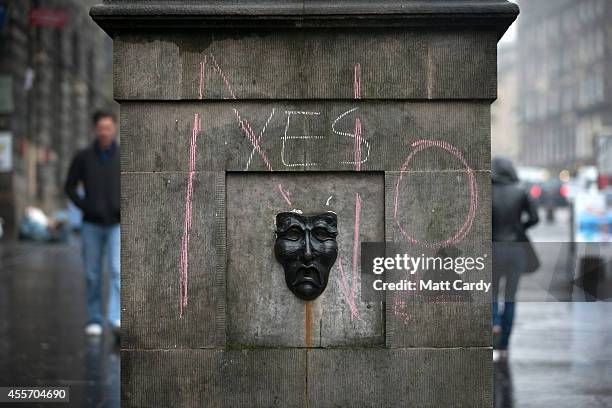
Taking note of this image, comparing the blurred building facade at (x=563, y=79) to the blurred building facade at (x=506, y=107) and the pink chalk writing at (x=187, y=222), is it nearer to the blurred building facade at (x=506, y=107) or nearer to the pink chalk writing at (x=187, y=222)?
the blurred building facade at (x=506, y=107)

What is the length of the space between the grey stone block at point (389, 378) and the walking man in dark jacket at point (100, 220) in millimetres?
4104

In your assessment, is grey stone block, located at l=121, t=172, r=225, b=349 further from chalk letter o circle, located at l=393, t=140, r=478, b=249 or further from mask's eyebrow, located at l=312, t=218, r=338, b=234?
chalk letter o circle, located at l=393, t=140, r=478, b=249

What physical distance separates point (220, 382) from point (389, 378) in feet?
2.97

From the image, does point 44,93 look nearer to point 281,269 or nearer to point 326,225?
point 281,269

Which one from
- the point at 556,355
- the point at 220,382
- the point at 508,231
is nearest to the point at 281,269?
the point at 220,382

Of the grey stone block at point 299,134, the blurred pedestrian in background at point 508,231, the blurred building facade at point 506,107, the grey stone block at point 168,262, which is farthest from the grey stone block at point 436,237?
the blurred building facade at point 506,107

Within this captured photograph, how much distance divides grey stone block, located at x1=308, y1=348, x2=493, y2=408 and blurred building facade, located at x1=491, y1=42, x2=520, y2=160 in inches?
5414

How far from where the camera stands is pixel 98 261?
361 inches

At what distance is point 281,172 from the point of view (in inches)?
208

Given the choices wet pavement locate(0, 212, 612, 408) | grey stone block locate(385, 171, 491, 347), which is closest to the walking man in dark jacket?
wet pavement locate(0, 212, 612, 408)

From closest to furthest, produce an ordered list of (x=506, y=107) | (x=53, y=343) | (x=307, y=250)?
(x=307, y=250), (x=53, y=343), (x=506, y=107)

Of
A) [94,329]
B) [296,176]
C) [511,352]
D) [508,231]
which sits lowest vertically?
[511,352]

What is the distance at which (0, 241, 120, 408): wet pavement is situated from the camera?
6.78 meters

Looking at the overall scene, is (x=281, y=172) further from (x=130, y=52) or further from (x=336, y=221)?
(x=130, y=52)
